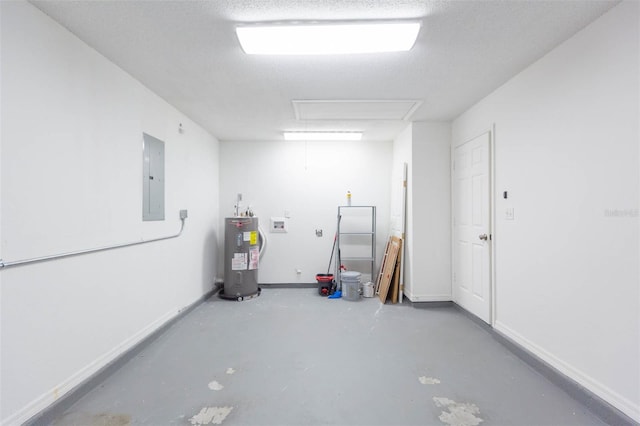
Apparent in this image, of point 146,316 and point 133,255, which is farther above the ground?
point 133,255

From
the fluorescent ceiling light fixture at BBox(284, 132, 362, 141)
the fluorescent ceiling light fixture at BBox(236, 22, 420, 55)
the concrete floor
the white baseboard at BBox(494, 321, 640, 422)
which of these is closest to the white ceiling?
the fluorescent ceiling light fixture at BBox(236, 22, 420, 55)

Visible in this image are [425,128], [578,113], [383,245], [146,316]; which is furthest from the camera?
[383,245]

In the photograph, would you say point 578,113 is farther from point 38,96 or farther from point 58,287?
point 58,287

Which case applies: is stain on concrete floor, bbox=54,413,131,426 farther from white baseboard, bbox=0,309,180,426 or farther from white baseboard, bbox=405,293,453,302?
white baseboard, bbox=405,293,453,302

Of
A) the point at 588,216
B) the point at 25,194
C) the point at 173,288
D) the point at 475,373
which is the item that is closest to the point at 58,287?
the point at 25,194

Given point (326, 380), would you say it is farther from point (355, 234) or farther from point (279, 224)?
point (279, 224)

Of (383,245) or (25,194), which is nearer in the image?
(25,194)

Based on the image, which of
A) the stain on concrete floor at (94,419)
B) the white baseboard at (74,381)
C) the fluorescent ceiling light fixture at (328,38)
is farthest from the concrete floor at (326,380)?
the fluorescent ceiling light fixture at (328,38)

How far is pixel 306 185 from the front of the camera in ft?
14.8

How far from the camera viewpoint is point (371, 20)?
167 centimetres

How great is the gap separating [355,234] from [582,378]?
9.75ft

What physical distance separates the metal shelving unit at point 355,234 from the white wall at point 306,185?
0.13m

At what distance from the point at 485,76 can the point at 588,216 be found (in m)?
1.41

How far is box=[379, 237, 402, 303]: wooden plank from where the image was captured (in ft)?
12.5
